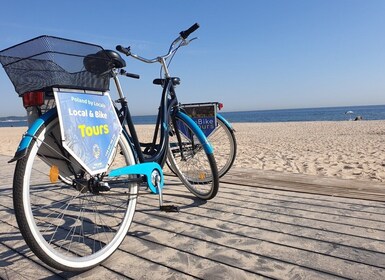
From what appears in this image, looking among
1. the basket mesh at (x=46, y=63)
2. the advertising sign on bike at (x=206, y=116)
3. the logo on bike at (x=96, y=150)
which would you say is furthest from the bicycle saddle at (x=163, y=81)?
the logo on bike at (x=96, y=150)

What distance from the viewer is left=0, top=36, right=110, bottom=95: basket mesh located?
1.66 metres

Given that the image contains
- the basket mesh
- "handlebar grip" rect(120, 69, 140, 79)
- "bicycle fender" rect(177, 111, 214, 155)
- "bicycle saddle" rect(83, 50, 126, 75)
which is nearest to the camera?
the basket mesh

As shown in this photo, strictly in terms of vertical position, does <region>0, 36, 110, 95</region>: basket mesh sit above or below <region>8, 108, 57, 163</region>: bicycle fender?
above

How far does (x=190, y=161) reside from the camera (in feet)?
11.4

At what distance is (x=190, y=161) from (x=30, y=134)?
2018 millimetres

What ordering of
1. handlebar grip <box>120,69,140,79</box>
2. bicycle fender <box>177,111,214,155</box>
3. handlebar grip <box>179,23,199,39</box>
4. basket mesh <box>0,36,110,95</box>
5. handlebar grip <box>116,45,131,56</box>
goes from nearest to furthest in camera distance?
basket mesh <box>0,36,110,95</box> → handlebar grip <box>120,69,140,79</box> → handlebar grip <box>116,45,131,56</box> → bicycle fender <box>177,111,214,155</box> → handlebar grip <box>179,23,199,39</box>

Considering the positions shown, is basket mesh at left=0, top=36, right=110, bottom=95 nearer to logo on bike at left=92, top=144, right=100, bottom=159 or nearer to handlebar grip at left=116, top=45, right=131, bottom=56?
logo on bike at left=92, top=144, right=100, bottom=159

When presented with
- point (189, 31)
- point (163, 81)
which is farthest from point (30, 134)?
point (189, 31)

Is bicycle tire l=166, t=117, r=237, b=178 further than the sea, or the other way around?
the sea

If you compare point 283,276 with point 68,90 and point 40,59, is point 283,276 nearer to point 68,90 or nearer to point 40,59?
point 68,90

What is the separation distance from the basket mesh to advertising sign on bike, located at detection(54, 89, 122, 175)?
0.29 feet

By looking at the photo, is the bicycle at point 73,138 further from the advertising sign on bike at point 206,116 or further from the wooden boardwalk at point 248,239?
the advertising sign on bike at point 206,116

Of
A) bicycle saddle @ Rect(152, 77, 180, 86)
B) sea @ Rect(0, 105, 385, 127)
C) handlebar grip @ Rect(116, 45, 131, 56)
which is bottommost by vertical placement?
sea @ Rect(0, 105, 385, 127)

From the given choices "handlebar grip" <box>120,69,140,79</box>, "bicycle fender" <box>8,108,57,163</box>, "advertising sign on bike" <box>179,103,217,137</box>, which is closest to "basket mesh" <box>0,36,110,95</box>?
"bicycle fender" <box>8,108,57,163</box>
